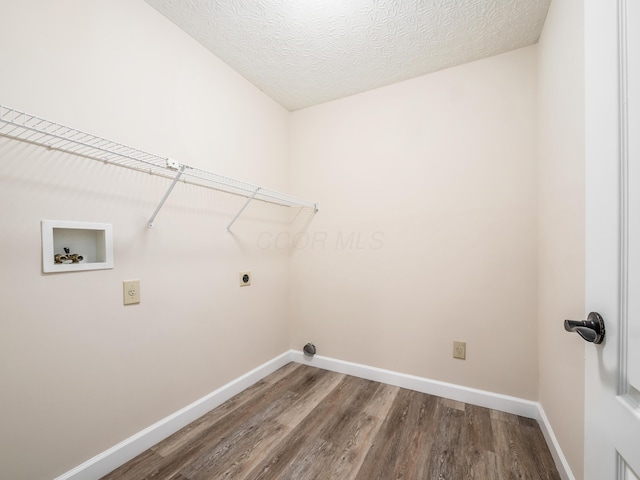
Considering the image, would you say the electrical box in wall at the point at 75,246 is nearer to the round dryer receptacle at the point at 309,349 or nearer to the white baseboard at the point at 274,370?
the white baseboard at the point at 274,370

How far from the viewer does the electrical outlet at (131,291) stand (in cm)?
130

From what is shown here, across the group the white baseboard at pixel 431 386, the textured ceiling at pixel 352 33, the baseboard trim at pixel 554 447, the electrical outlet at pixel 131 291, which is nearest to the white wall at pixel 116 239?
the electrical outlet at pixel 131 291

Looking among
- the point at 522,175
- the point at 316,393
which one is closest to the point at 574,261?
the point at 522,175

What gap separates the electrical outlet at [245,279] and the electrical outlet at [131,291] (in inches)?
27.5

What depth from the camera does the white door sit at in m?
0.49

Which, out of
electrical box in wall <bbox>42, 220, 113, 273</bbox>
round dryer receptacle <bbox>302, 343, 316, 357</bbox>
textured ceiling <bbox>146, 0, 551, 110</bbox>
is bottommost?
round dryer receptacle <bbox>302, 343, 316, 357</bbox>

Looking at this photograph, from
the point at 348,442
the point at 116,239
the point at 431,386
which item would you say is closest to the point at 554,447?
the point at 431,386

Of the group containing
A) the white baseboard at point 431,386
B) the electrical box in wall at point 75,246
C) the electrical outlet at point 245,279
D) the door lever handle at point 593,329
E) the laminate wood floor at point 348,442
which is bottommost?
the laminate wood floor at point 348,442

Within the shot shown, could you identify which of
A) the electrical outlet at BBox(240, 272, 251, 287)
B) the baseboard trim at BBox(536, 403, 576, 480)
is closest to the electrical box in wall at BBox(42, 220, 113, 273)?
the electrical outlet at BBox(240, 272, 251, 287)

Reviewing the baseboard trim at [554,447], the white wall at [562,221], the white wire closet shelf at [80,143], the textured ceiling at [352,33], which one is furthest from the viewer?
the textured ceiling at [352,33]

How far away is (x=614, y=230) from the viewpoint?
532 mm

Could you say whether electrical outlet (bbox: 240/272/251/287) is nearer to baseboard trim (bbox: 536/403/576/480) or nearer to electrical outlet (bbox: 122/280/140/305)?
electrical outlet (bbox: 122/280/140/305)

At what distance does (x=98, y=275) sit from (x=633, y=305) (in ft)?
5.75

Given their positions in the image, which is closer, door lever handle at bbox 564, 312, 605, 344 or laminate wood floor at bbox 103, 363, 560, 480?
door lever handle at bbox 564, 312, 605, 344
